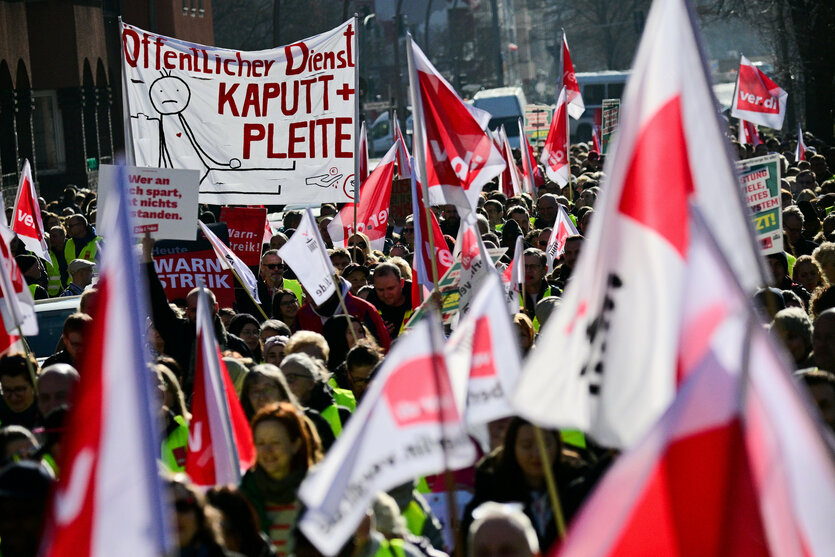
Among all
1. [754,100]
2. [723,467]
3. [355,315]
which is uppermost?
[754,100]

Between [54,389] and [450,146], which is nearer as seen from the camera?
[54,389]

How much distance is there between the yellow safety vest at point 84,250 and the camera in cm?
1343

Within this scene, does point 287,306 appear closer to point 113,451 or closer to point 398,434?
point 398,434

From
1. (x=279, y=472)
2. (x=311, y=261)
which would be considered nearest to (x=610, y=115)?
(x=311, y=261)

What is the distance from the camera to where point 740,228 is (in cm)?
464

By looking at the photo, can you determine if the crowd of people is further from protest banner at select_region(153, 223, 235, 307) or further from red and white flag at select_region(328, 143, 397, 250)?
red and white flag at select_region(328, 143, 397, 250)

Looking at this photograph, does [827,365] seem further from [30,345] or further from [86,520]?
[30,345]

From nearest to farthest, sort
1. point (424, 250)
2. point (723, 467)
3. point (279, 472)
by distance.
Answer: point (723, 467)
point (279, 472)
point (424, 250)

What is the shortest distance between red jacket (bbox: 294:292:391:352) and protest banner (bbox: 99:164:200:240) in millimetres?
1125

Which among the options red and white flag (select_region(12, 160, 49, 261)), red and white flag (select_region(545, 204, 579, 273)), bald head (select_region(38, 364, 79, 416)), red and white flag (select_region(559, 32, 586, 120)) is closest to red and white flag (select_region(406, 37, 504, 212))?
red and white flag (select_region(545, 204, 579, 273))

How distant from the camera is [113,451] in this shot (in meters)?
3.44

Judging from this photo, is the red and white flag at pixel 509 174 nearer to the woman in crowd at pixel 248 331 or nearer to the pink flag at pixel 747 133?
the pink flag at pixel 747 133

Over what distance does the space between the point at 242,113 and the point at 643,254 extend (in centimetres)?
759

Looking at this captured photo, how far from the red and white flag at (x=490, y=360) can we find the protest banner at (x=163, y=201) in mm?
5500
